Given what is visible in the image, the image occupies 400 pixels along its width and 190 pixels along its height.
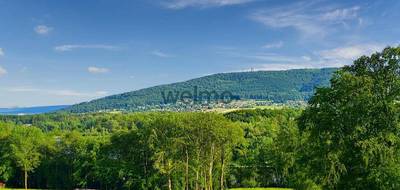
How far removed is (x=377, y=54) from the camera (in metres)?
36.3

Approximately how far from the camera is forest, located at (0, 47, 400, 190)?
34.5 meters

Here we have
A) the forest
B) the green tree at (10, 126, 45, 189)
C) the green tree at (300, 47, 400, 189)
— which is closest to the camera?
the green tree at (300, 47, 400, 189)

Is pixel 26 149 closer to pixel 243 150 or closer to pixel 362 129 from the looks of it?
pixel 243 150

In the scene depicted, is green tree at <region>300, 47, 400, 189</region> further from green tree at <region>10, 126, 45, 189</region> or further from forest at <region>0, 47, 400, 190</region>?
green tree at <region>10, 126, 45, 189</region>

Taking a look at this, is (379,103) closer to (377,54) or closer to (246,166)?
(377,54)

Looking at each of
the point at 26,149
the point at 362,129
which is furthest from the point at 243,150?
the point at 362,129

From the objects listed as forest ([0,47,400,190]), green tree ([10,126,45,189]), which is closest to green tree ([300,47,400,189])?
forest ([0,47,400,190])

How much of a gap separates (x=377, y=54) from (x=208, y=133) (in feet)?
147

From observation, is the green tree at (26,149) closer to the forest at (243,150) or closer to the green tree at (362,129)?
the forest at (243,150)

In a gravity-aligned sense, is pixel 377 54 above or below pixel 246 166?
above

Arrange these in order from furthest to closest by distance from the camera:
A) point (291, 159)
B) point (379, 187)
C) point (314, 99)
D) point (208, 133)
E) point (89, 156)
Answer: point (89, 156) → point (208, 133) → point (291, 159) → point (314, 99) → point (379, 187)

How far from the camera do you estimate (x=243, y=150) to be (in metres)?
100

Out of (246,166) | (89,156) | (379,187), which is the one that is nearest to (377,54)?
(379,187)

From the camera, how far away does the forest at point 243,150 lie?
34.5 meters
